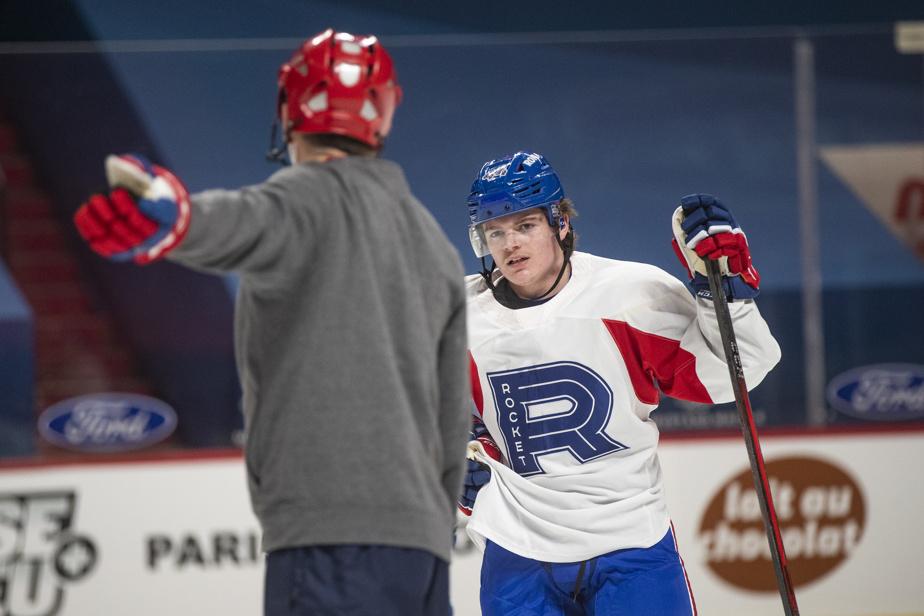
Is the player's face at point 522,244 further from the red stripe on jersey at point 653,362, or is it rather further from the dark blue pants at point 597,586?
the dark blue pants at point 597,586

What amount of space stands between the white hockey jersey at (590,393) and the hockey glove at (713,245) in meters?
0.05

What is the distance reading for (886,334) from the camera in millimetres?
4254

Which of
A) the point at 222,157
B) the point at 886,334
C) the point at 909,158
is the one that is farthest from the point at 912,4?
the point at 222,157

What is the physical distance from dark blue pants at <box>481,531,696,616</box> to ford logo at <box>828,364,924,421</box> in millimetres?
2081

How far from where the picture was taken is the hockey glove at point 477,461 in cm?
239

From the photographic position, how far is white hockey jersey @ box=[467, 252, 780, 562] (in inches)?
89.3

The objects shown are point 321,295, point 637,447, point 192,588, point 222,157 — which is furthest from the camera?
point 222,157

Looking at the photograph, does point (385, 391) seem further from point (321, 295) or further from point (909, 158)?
point (909, 158)

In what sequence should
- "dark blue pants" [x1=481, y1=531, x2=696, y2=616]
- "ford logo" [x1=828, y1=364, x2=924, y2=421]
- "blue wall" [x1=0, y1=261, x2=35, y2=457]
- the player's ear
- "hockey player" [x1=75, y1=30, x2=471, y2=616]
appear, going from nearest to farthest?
1. "hockey player" [x1=75, y1=30, x2=471, y2=616]
2. "dark blue pants" [x1=481, y1=531, x2=696, y2=616]
3. the player's ear
4. "blue wall" [x1=0, y1=261, x2=35, y2=457]
5. "ford logo" [x1=828, y1=364, x2=924, y2=421]

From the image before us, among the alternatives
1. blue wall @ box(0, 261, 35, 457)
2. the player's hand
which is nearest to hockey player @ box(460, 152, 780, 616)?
the player's hand

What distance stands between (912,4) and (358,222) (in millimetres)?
5070

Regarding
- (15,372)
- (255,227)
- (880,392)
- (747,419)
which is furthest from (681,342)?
(15,372)

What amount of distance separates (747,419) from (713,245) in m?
0.35

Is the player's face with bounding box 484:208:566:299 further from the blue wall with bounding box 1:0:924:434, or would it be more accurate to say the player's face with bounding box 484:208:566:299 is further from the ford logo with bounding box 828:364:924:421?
the ford logo with bounding box 828:364:924:421
